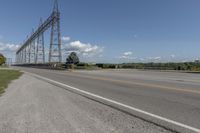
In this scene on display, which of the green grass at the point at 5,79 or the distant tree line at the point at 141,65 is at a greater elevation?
the distant tree line at the point at 141,65

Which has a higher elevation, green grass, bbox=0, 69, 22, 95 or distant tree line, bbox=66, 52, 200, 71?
distant tree line, bbox=66, 52, 200, 71

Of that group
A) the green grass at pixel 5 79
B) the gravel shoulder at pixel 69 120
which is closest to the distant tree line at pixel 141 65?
A: the green grass at pixel 5 79

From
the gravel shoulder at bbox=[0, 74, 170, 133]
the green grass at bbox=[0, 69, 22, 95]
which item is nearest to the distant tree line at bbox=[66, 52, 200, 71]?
the green grass at bbox=[0, 69, 22, 95]

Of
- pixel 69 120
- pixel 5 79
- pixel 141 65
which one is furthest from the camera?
pixel 141 65

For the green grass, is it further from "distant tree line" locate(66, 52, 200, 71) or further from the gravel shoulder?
"distant tree line" locate(66, 52, 200, 71)

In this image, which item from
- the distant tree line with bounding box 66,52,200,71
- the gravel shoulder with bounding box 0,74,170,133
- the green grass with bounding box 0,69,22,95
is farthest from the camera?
the distant tree line with bounding box 66,52,200,71

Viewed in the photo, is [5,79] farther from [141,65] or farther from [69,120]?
[141,65]

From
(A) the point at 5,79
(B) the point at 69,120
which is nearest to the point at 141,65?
(A) the point at 5,79

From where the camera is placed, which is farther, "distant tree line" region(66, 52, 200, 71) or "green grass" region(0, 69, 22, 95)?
"distant tree line" region(66, 52, 200, 71)

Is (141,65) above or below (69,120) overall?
above

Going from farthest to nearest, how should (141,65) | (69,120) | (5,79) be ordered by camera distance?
(141,65) < (5,79) < (69,120)

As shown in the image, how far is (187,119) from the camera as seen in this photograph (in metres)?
5.82

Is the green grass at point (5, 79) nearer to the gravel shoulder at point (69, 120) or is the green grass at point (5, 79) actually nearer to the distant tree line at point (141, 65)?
the gravel shoulder at point (69, 120)

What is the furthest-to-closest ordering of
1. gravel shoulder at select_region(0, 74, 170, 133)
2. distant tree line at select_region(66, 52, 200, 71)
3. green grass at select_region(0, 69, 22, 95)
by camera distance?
distant tree line at select_region(66, 52, 200, 71) < green grass at select_region(0, 69, 22, 95) < gravel shoulder at select_region(0, 74, 170, 133)
